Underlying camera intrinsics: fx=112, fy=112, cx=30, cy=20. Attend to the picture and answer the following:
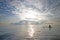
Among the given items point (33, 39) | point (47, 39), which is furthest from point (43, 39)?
point (33, 39)

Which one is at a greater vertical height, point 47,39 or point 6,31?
point 6,31

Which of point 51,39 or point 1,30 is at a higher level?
point 1,30

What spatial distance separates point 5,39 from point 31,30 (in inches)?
132

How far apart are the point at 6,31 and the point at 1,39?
2820 mm

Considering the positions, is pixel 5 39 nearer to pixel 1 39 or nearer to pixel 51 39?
pixel 1 39

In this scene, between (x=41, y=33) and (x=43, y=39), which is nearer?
(x=43, y=39)

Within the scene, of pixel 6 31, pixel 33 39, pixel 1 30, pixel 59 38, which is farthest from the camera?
pixel 6 31

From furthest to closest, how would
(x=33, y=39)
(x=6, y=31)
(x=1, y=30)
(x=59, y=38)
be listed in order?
(x=6, y=31), (x=59, y=38), (x=1, y=30), (x=33, y=39)

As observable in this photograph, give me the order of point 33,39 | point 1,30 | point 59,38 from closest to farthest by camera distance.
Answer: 1. point 33,39
2. point 1,30
3. point 59,38

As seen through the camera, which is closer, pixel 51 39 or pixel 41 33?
pixel 51 39

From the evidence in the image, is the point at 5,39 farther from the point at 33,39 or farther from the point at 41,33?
the point at 41,33

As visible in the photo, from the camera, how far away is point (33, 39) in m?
11.1

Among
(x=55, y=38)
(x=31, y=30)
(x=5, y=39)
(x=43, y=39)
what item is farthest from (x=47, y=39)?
(x=5, y=39)

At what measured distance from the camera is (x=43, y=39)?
12.2 metres
